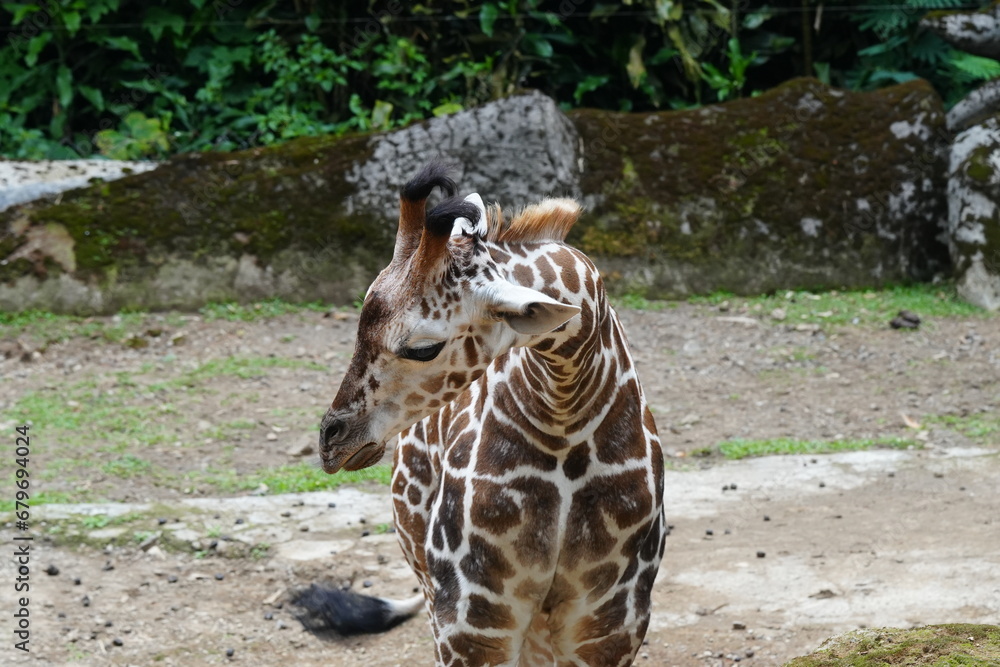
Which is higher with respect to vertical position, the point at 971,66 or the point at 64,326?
the point at 971,66

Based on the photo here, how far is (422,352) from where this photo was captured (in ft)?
9.82

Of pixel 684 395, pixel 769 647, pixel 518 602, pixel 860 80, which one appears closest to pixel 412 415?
pixel 518 602

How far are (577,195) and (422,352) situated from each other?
7756mm

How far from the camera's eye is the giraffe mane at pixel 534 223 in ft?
10.7

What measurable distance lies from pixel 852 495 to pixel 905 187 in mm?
5554

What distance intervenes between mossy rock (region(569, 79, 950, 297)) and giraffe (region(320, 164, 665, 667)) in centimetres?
718

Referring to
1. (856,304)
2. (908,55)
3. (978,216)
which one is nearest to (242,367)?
(856,304)

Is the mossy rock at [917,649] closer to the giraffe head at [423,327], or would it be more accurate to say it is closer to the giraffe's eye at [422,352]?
the giraffe head at [423,327]

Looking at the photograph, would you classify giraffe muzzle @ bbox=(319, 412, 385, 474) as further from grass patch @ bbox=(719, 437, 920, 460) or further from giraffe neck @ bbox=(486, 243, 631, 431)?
grass patch @ bbox=(719, 437, 920, 460)

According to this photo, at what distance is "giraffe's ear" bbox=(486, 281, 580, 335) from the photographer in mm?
2855

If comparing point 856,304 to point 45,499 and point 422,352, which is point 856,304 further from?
point 422,352

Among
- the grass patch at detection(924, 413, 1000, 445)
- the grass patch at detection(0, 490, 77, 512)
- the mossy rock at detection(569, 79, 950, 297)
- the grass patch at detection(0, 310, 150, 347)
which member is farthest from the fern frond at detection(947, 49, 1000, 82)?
the grass patch at detection(0, 490, 77, 512)

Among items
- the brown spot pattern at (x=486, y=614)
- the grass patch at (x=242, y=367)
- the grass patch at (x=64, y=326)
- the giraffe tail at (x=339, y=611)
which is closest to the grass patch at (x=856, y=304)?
the grass patch at (x=242, y=367)

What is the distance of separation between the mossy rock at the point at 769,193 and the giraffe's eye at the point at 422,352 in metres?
7.58
